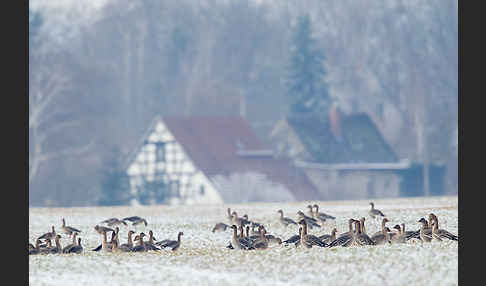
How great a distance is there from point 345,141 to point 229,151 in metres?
13.9

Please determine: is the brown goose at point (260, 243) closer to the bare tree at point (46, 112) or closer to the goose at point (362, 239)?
the goose at point (362, 239)

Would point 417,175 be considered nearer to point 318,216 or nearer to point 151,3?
point 151,3

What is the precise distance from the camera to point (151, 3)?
128 m

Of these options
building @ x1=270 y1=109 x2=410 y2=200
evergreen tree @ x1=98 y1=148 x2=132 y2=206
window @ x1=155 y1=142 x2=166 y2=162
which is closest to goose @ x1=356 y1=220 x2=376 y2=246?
evergreen tree @ x1=98 y1=148 x2=132 y2=206

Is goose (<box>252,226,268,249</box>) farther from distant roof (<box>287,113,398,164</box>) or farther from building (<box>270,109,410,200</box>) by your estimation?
distant roof (<box>287,113,398,164</box>)

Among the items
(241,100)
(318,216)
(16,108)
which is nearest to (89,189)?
(241,100)

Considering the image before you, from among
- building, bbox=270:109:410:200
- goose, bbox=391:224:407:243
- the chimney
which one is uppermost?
the chimney

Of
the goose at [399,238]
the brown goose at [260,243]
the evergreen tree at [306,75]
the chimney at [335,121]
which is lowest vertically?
the brown goose at [260,243]

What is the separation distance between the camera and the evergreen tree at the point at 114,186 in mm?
89500

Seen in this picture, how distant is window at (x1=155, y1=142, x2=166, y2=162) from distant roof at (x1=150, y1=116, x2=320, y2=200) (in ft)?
6.04

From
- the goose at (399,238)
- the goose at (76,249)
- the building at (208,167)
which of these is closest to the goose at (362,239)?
the goose at (399,238)

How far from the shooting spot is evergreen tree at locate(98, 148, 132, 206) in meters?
89.5

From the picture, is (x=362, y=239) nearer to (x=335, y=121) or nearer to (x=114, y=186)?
(x=114, y=186)

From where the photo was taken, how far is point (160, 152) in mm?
100500
